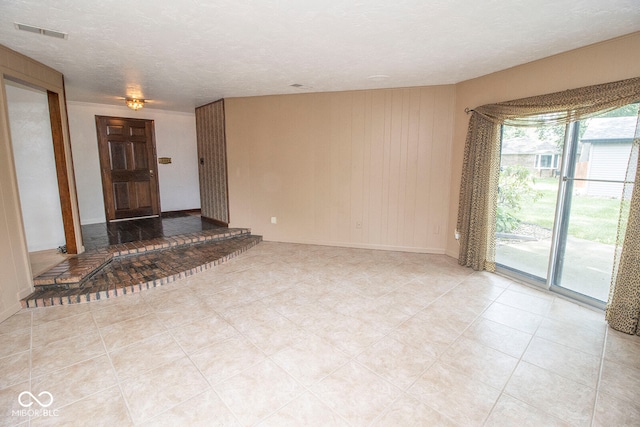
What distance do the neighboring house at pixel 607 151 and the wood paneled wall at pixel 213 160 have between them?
5.13 meters

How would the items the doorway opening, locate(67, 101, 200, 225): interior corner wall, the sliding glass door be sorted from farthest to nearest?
locate(67, 101, 200, 225): interior corner wall → the doorway opening → the sliding glass door

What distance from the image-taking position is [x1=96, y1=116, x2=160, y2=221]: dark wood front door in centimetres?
608

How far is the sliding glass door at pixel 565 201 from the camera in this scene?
2.90 metres

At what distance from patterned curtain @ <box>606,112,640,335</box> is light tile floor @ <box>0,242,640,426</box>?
187mm

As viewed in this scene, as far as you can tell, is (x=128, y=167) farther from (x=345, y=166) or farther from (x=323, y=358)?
(x=323, y=358)

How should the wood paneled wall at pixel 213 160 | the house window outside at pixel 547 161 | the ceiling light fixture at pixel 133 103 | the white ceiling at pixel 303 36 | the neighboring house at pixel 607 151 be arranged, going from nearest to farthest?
1. the white ceiling at pixel 303 36
2. the neighboring house at pixel 607 151
3. the house window outside at pixel 547 161
4. the ceiling light fixture at pixel 133 103
5. the wood paneled wall at pixel 213 160

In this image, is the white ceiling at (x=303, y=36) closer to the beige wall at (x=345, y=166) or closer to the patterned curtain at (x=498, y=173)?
the patterned curtain at (x=498, y=173)

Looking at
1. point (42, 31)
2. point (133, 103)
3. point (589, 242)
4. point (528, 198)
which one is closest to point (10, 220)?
point (42, 31)

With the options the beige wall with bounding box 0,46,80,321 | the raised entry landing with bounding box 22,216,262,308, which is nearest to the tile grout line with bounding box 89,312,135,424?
the raised entry landing with bounding box 22,216,262,308

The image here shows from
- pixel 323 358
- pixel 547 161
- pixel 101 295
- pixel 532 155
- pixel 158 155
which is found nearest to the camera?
pixel 323 358

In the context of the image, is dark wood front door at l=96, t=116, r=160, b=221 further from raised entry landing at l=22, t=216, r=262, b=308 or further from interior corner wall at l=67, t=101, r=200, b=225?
raised entry landing at l=22, t=216, r=262, b=308

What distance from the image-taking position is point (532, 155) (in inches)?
140

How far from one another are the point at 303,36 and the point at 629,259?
3406 millimetres

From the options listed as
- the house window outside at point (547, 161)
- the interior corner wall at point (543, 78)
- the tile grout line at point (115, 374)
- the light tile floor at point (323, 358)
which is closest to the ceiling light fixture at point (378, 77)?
the interior corner wall at point (543, 78)
